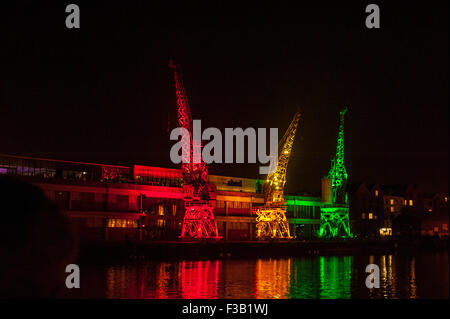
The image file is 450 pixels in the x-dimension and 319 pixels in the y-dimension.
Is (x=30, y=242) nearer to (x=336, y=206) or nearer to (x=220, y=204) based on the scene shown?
(x=220, y=204)

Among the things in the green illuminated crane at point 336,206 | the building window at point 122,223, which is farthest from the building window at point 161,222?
the green illuminated crane at point 336,206

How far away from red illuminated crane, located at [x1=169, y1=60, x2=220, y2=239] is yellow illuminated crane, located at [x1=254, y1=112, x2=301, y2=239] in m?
10.9

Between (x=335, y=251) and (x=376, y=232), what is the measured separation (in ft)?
86.6

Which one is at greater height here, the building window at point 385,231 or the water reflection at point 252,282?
the building window at point 385,231

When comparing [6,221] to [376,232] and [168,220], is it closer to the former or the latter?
[168,220]

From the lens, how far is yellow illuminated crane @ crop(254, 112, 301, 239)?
71.8 m

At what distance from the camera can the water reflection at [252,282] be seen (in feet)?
94.1

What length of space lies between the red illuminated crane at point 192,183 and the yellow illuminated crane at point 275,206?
10950mm

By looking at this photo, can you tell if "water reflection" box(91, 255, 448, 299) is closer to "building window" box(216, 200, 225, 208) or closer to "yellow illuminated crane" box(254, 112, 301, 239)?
"building window" box(216, 200, 225, 208)

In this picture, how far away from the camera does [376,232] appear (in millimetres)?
96750

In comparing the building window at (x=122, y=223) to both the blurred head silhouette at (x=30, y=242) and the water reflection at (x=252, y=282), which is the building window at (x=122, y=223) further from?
the blurred head silhouette at (x=30, y=242)

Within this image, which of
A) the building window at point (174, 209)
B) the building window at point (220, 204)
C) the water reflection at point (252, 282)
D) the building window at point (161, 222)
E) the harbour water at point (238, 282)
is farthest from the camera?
the building window at point (220, 204)

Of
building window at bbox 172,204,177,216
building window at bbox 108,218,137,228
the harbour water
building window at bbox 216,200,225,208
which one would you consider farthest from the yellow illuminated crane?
the harbour water

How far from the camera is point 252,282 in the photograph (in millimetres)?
34125
